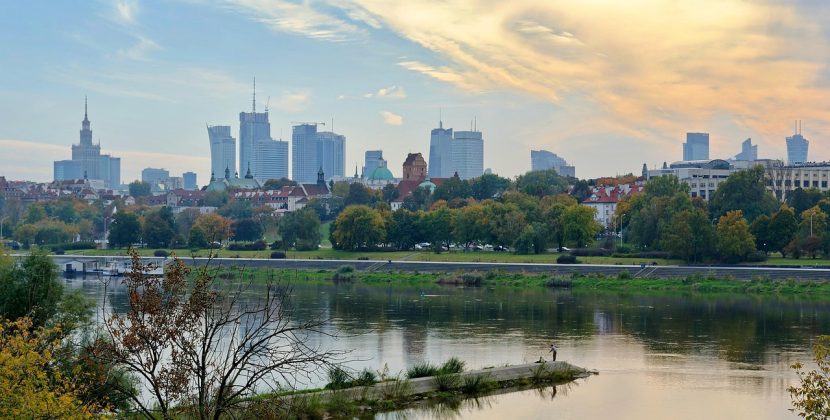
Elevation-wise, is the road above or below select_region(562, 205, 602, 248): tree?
below

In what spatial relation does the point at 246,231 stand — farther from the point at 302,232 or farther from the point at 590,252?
the point at 590,252

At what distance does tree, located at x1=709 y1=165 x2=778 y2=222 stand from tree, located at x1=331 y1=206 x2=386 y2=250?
28409 millimetres

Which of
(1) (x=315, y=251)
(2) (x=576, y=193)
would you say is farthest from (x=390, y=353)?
(2) (x=576, y=193)

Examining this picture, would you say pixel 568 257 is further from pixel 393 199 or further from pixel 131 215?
pixel 393 199

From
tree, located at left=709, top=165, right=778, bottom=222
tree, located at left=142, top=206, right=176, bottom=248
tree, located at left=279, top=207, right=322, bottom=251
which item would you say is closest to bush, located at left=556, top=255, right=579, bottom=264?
tree, located at left=709, top=165, right=778, bottom=222

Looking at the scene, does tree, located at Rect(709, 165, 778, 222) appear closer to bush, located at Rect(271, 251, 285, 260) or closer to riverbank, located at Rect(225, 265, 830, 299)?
riverbank, located at Rect(225, 265, 830, 299)

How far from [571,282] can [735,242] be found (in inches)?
513

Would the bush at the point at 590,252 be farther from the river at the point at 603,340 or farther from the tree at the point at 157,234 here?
the tree at the point at 157,234

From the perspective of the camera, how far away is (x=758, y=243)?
79688 mm

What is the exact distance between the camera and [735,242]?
76062 mm

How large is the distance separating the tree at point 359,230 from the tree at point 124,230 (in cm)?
2304

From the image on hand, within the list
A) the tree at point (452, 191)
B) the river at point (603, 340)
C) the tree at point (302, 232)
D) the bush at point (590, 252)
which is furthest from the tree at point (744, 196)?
the tree at point (452, 191)

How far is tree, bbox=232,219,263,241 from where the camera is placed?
118938 mm

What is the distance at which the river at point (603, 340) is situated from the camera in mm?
28688
